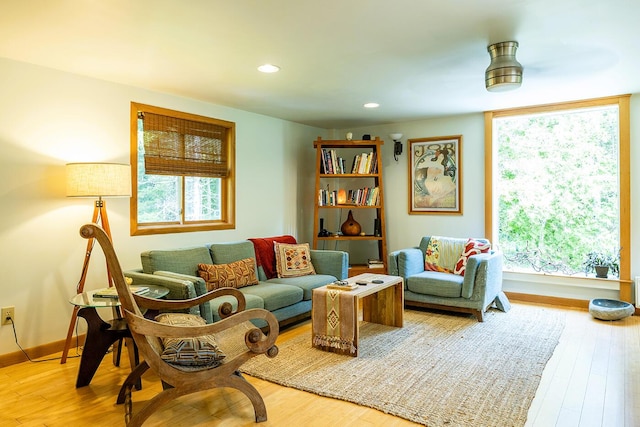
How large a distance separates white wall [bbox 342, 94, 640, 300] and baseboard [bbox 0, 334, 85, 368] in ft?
12.6

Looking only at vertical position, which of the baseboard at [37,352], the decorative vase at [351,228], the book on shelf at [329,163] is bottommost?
the baseboard at [37,352]

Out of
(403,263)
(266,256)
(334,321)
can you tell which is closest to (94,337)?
(334,321)

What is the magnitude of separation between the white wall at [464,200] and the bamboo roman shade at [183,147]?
2.15 metres

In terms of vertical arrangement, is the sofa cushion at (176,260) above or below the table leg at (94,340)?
above

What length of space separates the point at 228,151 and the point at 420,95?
2129 millimetres

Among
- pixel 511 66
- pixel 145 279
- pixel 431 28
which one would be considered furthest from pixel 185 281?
pixel 511 66

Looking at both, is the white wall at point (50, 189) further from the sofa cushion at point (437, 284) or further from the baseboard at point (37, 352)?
the sofa cushion at point (437, 284)

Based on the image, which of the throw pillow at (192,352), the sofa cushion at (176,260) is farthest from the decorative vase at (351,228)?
the throw pillow at (192,352)

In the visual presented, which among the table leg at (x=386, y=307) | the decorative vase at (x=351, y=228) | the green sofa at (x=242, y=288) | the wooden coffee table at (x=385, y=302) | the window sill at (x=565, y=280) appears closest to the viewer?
the green sofa at (x=242, y=288)

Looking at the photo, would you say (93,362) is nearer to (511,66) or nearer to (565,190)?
(511,66)

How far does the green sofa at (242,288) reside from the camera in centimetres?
299

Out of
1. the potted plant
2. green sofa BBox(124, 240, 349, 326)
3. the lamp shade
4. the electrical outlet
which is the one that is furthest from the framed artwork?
the electrical outlet

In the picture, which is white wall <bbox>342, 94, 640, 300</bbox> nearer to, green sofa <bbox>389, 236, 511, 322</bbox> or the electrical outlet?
green sofa <bbox>389, 236, 511, 322</bbox>

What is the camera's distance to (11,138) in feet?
10.0
